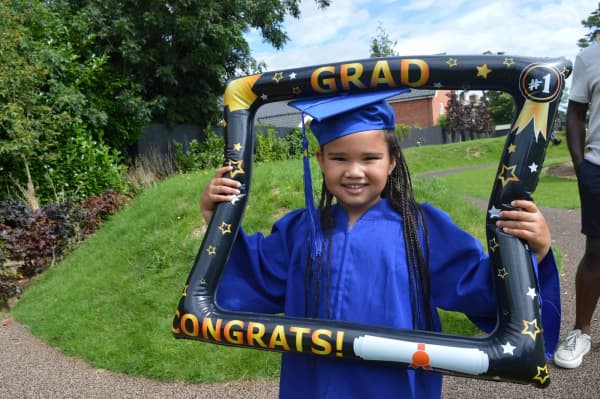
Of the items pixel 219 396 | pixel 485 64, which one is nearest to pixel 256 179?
pixel 219 396

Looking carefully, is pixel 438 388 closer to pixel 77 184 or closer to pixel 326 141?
pixel 326 141

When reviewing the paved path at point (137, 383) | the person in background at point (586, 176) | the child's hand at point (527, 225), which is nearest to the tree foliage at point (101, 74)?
the paved path at point (137, 383)

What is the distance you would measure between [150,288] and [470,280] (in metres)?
4.29

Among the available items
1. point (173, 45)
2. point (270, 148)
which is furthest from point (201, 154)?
point (173, 45)

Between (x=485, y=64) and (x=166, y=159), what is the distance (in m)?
12.2

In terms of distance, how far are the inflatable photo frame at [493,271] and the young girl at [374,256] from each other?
0.07 m

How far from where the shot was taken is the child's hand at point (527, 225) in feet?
5.19

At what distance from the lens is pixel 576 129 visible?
3.25 metres

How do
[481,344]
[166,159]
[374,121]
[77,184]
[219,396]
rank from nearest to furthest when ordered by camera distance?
[481,344], [374,121], [219,396], [77,184], [166,159]

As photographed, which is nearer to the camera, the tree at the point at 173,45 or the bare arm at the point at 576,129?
the bare arm at the point at 576,129

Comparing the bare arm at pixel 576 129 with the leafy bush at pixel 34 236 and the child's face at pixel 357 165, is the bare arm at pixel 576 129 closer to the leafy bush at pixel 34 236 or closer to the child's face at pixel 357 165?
the child's face at pixel 357 165

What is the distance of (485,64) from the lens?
1.66 meters

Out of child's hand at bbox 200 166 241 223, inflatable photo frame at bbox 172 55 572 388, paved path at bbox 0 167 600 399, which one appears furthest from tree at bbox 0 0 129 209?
inflatable photo frame at bbox 172 55 572 388

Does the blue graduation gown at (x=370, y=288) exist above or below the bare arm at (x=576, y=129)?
below
